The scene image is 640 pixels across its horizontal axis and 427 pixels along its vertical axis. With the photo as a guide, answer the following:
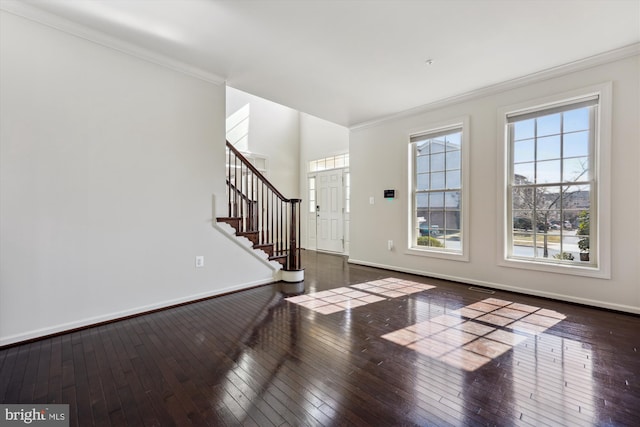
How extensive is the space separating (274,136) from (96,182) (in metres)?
5.37

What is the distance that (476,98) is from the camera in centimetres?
411

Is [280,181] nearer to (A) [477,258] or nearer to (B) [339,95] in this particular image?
→ (B) [339,95]

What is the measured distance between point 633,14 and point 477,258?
2.91m

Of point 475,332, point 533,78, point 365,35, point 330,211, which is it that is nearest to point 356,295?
point 475,332

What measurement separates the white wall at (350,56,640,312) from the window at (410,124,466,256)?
18cm

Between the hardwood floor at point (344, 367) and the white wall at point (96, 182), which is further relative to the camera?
the white wall at point (96, 182)

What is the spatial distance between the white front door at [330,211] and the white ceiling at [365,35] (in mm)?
3381

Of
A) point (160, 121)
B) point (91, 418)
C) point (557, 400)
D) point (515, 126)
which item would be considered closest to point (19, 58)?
point (160, 121)

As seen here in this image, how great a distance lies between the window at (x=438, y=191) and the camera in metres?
4.40

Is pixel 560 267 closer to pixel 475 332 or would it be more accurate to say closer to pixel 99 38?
pixel 475 332

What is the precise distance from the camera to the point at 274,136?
307 inches

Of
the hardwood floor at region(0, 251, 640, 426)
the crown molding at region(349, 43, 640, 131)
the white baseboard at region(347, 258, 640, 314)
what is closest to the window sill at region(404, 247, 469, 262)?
the white baseboard at region(347, 258, 640, 314)

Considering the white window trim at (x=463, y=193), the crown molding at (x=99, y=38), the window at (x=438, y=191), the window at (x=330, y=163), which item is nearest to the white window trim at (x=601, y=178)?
the white window trim at (x=463, y=193)

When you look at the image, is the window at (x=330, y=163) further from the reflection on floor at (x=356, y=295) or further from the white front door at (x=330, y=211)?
the reflection on floor at (x=356, y=295)
